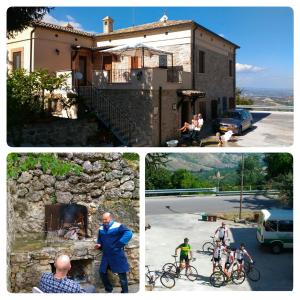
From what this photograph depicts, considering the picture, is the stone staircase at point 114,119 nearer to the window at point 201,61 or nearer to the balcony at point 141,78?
the balcony at point 141,78

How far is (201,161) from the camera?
11.0 ft

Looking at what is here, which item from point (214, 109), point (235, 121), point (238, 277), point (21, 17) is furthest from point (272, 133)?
point (21, 17)

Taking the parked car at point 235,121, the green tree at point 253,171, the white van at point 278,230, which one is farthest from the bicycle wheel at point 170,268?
the parked car at point 235,121

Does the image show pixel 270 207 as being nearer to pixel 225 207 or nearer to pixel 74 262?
pixel 225 207

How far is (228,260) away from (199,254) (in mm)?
254

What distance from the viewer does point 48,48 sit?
500 centimetres

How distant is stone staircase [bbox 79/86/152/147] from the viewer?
14.6ft

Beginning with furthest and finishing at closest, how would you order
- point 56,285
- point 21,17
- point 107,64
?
point 107,64 < point 21,17 < point 56,285

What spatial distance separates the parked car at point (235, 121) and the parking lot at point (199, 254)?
143cm

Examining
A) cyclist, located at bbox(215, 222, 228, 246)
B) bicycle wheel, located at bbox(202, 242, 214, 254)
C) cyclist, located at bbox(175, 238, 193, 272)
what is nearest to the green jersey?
cyclist, located at bbox(175, 238, 193, 272)

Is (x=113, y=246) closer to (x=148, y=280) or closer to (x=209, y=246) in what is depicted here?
(x=148, y=280)

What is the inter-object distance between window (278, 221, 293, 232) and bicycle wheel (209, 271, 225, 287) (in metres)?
0.62

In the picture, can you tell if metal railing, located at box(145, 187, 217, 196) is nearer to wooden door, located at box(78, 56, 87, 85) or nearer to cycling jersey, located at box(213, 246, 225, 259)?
cycling jersey, located at box(213, 246, 225, 259)
